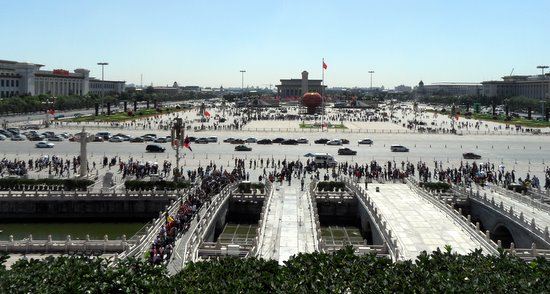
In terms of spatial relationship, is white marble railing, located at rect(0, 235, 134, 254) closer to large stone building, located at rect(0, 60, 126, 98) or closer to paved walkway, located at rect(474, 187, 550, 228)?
paved walkway, located at rect(474, 187, 550, 228)

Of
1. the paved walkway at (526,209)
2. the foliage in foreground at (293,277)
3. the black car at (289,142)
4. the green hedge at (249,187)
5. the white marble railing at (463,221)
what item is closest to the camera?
the foliage in foreground at (293,277)

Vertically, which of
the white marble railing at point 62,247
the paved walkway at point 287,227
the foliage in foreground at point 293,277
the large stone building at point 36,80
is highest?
the large stone building at point 36,80

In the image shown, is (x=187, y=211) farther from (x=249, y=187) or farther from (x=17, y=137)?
(x=17, y=137)

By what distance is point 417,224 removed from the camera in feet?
98.1

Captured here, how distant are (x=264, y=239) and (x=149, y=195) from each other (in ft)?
46.4

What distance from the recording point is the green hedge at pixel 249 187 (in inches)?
1603

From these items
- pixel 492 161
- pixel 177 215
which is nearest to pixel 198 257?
pixel 177 215

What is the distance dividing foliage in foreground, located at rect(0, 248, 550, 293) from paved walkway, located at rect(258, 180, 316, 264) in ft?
21.7

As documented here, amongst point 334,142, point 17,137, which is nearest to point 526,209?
point 334,142

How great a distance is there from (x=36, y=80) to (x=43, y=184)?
11253cm

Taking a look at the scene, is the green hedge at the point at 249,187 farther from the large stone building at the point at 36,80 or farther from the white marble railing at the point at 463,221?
the large stone building at the point at 36,80

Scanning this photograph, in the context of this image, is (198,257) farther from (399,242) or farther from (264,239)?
(399,242)

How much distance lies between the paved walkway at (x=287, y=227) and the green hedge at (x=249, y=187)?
1504 mm

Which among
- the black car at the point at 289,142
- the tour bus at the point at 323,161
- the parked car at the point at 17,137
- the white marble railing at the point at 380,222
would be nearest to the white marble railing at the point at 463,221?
the white marble railing at the point at 380,222
